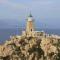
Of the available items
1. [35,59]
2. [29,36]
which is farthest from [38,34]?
[35,59]

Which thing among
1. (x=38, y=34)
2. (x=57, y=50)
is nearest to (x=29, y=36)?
(x=38, y=34)

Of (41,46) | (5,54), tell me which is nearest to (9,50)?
(5,54)

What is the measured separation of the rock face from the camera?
205 feet

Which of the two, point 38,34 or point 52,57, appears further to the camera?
point 38,34

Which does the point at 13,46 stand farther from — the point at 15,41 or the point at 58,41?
the point at 58,41

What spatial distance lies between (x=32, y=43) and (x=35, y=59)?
3.14 metres

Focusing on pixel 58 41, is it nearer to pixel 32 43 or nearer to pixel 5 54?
pixel 32 43

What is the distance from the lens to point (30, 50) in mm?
64250

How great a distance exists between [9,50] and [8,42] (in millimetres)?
2668

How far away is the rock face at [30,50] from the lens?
62.4 metres

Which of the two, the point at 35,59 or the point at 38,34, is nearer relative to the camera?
the point at 35,59

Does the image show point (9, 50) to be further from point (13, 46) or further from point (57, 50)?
point (57, 50)

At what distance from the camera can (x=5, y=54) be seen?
210 ft

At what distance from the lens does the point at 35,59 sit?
6322cm
